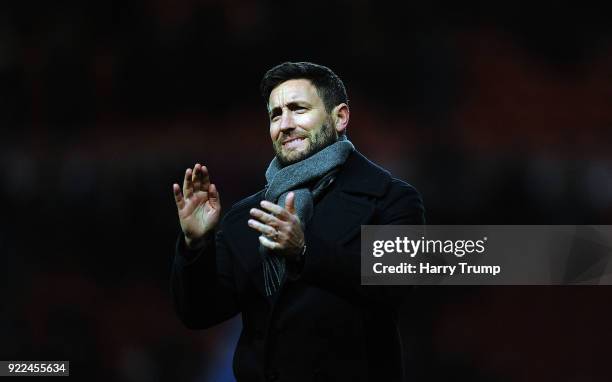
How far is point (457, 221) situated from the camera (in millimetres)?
4262

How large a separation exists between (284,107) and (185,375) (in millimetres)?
2157

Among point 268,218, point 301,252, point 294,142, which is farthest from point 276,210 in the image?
point 294,142

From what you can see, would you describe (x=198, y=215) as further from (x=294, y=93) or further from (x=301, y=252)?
(x=294, y=93)

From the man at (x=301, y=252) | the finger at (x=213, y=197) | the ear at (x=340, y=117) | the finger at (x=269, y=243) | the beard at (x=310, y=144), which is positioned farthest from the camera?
the ear at (x=340, y=117)

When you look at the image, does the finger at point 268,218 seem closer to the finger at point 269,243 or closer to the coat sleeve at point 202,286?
the finger at point 269,243

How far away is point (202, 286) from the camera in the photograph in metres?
2.43

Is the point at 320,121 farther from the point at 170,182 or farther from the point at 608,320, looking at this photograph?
the point at 608,320

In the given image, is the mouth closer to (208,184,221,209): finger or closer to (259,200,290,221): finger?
(208,184,221,209): finger

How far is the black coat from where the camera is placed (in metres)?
2.28

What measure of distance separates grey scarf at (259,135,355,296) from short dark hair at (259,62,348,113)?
0.17 m

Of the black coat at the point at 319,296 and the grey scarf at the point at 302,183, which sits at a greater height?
the grey scarf at the point at 302,183

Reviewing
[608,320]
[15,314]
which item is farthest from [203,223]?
[608,320]

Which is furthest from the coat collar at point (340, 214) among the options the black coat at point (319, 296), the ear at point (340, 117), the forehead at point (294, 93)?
the forehead at point (294, 93)

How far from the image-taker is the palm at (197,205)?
7.72 ft
